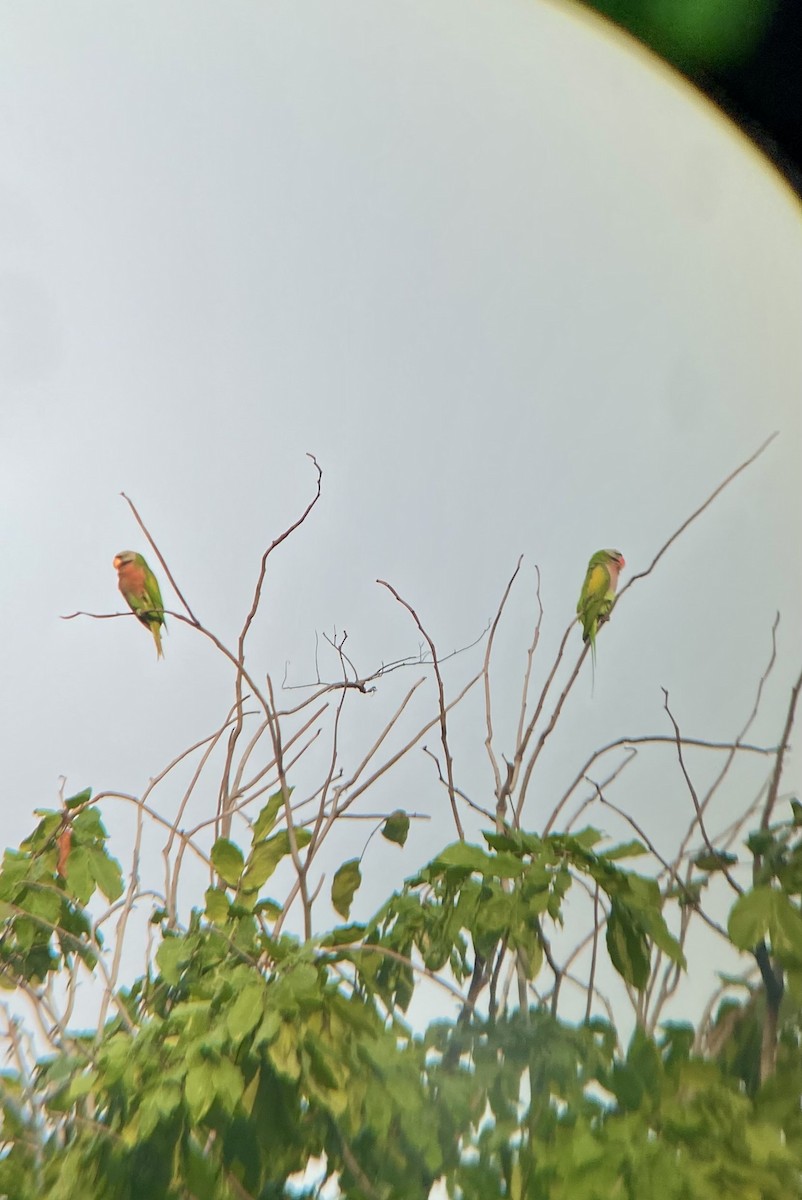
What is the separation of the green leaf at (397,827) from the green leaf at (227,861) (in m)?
0.17

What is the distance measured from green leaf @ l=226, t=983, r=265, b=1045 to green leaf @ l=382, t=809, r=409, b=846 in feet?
0.95

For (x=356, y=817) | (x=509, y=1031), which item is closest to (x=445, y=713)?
(x=356, y=817)

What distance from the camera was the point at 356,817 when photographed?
896 millimetres

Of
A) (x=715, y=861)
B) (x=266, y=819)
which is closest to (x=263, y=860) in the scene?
(x=266, y=819)

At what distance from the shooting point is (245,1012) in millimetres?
618

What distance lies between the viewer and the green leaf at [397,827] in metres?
0.91

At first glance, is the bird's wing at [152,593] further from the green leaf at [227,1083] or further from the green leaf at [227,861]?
the green leaf at [227,1083]

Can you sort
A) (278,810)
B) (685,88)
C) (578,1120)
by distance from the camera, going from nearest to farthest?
(578,1120) → (685,88) → (278,810)

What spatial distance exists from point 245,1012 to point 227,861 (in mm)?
188

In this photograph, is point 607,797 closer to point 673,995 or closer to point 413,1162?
point 673,995

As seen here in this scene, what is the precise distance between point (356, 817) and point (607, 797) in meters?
0.24

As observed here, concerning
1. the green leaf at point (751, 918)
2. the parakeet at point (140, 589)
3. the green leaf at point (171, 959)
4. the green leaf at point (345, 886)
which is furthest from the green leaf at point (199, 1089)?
the parakeet at point (140, 589)

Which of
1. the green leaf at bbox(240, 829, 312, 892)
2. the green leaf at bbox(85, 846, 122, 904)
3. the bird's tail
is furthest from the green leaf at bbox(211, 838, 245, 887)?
the bird's tail

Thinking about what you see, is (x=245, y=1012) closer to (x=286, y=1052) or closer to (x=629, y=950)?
(x=286, y=1052)
